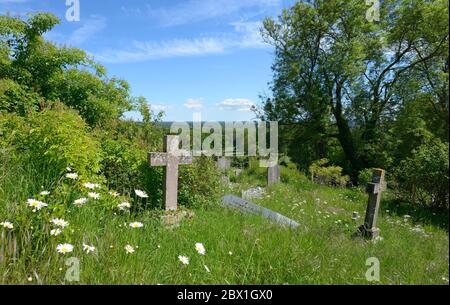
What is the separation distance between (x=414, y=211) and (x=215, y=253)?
3.24 m

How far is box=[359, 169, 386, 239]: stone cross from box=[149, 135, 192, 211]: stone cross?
278 centimetres

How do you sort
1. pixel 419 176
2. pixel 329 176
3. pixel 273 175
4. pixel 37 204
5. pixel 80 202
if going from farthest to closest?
pixel 329 176 → pixel 273 175 → pixel 419 176 → pixel 80 202 → pixel 37 204

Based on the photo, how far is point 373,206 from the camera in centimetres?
485

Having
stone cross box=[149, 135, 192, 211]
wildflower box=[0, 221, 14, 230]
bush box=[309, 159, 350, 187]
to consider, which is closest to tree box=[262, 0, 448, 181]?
bush box=[309, 159, 350, 187]

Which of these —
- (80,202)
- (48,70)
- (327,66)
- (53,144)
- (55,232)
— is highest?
(327,66)

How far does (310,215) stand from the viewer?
6133 millimetres

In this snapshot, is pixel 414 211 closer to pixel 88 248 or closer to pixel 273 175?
pixel 88 248

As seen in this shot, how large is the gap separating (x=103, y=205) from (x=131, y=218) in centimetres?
51

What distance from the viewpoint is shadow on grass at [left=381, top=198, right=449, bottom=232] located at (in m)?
3.23

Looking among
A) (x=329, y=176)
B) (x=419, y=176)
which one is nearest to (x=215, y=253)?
(x=419, y=176)

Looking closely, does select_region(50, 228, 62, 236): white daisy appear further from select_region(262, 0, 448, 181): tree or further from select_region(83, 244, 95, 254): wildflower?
select_region(262, 0, 448, 181): tree

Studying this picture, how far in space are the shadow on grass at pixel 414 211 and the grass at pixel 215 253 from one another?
41mm
